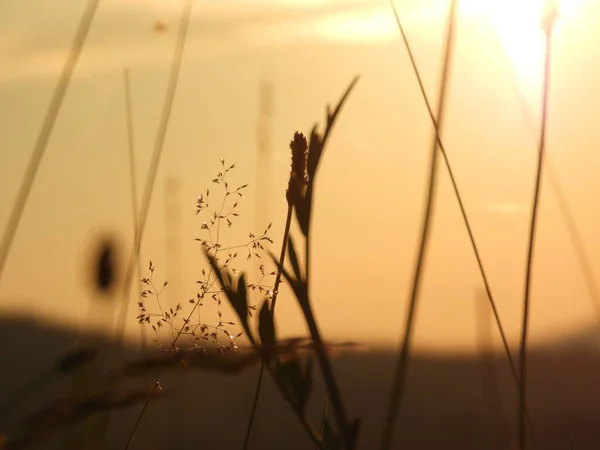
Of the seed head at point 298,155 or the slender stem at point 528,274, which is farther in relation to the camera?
the slender stem at point 528,274

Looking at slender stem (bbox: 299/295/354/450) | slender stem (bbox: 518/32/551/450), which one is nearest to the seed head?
slender stem (bbox: 299/295/354/450)

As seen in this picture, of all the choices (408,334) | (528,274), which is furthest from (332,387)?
(528,274)

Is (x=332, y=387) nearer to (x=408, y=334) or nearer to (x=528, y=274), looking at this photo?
(x=408, y=334)

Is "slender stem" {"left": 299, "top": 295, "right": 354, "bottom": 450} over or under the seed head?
under

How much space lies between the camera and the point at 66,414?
41 centimetres

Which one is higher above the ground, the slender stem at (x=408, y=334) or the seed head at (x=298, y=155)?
the seed head at (x=298, y=155)

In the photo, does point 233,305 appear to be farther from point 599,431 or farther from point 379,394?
point 599,431

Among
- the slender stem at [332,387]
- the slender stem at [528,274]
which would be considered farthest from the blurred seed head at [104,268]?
the slender stem at [528,274]

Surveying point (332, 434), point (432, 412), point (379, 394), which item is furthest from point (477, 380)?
point (332, 434)

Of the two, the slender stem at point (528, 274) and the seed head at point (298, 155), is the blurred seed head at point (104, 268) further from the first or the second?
the slender stem at point (528, 274)

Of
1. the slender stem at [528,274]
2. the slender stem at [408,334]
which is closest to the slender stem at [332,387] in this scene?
the slender stem at [408,334]

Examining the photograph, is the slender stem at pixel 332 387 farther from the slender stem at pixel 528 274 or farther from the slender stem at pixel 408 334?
the slender stem at pixel 528 274

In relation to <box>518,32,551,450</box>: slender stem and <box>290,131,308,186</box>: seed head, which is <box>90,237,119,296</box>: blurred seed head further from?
<box>518,32,551,450</box>: slender stem

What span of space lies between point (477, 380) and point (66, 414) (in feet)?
3.59
